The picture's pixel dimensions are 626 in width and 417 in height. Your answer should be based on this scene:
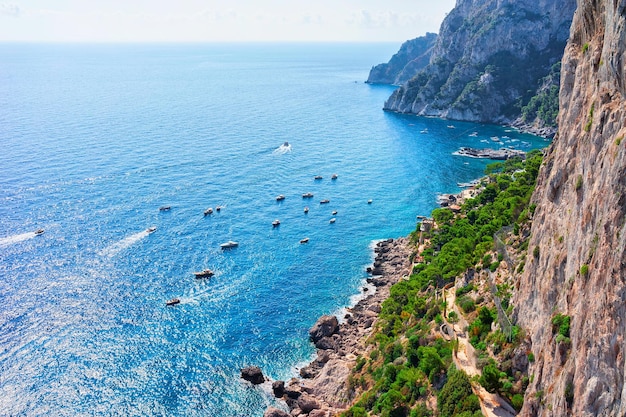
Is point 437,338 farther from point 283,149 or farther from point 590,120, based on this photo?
point 283,149

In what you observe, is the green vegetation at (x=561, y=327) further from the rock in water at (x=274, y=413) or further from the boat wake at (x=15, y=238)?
the boat wake at (x=15, y=238)

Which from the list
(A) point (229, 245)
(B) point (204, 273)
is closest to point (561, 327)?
(B) point (204, 273)

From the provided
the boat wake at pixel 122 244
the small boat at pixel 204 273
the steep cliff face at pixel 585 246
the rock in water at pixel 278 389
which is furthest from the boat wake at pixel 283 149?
the steep cliff face at pixel 585 246

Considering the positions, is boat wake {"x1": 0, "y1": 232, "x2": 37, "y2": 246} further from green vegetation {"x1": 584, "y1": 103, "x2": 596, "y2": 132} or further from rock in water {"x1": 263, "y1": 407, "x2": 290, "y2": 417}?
green vegetation {"x1": 584, "y1": 103, "x2": 596, "y2": 132}

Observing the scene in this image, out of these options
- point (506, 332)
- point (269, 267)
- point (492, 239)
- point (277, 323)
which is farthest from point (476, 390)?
point (269, 267)

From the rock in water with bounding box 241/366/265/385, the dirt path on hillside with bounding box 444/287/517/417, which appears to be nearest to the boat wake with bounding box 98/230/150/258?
the rock in water with bounding box 241/366/265/385

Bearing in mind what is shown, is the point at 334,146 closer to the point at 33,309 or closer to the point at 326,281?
the point at 326,281
